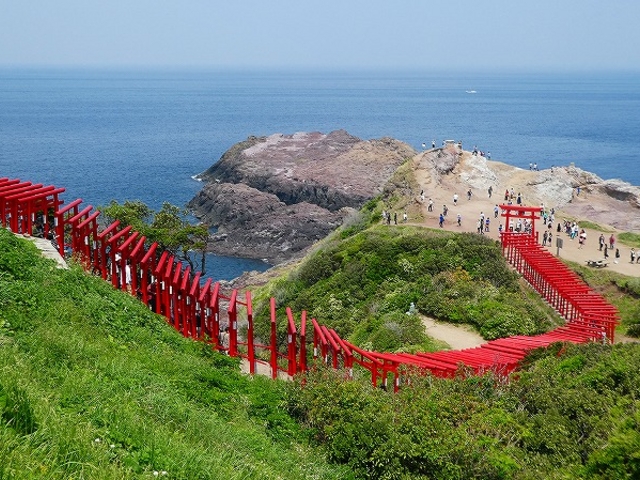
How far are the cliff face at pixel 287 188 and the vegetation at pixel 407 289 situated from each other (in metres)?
25.6

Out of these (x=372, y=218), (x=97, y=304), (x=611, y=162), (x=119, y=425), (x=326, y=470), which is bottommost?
(x=611, y=162)

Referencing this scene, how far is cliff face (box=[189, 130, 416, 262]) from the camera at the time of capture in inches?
2537

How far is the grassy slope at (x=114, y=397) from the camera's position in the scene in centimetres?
786

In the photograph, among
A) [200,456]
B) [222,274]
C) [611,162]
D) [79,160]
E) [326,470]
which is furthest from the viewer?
[611,162]

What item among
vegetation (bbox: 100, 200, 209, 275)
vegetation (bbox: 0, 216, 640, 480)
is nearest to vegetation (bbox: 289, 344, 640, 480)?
vegetation (bbox: 0, 216, 640, 480)

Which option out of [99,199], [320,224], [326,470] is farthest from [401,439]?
[99,199]

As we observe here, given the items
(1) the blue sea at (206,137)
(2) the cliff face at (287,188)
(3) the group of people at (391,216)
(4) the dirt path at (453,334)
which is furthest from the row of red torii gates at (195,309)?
(2) the cliff face at (287,188)

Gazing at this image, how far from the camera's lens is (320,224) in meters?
66.1

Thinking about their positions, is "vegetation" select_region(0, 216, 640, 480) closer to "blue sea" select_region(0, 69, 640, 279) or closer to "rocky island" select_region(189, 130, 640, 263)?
"rocky island" select_region(189, 130, 640, 263)

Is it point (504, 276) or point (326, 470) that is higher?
point (326, 470)

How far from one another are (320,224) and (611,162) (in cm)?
6353

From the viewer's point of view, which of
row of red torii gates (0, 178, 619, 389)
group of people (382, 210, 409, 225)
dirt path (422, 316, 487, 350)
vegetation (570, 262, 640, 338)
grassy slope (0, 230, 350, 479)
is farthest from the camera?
group of people (382, 210, 409, 225)

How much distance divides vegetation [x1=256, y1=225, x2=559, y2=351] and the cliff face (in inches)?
1009

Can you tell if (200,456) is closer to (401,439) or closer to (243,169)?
(401,439)
